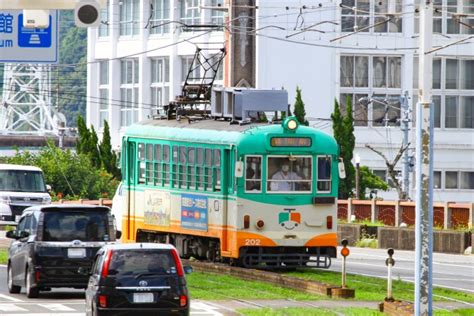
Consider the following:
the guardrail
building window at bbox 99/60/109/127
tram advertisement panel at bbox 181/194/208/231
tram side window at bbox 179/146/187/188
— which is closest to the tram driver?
tram advertisement panel at bbox 181/194/208/231

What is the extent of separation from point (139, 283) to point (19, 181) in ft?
96.0

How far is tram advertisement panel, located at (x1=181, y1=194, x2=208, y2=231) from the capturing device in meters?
37.5

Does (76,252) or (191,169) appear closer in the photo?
(76,252)

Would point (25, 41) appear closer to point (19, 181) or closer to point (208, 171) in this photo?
point (208, 171)

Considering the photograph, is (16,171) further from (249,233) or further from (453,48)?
(453,48)

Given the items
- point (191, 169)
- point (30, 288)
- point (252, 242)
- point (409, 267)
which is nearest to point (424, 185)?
point (30, 288)

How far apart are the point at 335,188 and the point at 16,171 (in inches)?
727

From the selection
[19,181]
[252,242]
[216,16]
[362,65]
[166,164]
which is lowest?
[252,242]

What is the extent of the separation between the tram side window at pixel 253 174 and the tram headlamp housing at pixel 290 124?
92 cm

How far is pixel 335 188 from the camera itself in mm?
37156

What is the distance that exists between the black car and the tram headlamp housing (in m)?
12.3

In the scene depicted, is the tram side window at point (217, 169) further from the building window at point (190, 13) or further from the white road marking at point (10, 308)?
the building window at point (190, 13)

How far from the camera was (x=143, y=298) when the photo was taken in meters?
24.3

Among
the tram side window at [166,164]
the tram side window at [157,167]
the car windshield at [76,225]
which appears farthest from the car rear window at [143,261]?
the tram side window at [157,167]
